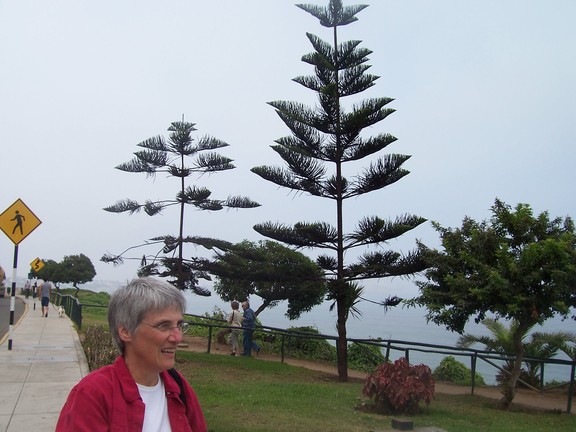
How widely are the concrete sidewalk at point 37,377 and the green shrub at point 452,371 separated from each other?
25.2 ft

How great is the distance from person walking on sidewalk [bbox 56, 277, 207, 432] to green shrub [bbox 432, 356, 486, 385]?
12.2m

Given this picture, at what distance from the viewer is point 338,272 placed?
1320cm

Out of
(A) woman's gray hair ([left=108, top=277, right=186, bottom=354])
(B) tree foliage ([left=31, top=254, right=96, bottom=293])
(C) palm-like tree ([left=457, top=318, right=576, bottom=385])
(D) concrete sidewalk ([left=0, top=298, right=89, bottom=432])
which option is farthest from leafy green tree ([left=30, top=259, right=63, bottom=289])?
(A) woman's gray hair ([left=108, top=277, right=186, bottom=354])

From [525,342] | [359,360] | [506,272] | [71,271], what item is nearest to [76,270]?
[71,271]

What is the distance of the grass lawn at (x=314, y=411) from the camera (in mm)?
7109

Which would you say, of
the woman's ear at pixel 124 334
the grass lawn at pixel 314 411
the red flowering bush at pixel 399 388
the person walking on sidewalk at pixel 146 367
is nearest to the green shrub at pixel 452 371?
the grass lawn at pixel 314 411

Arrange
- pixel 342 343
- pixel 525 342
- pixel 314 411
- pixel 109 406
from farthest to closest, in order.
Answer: pixel 525 342
pixel 342 343
pixel 314 411
pixel 109 406

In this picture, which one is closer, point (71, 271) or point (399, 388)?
point (399, 388)

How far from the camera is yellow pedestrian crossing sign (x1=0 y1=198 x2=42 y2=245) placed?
11.8 meters

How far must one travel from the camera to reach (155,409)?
7.53ft

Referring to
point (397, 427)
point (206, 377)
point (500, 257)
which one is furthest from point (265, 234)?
point (397, 427)

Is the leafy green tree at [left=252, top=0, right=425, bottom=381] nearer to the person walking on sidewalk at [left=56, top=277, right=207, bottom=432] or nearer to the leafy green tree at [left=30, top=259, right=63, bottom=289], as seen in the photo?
the person walking on sidewalk at [left=56, top=277, right=207, bottom=432]

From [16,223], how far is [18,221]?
0.05 metres

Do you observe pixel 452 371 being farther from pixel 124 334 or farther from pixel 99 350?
pixel 124 334
